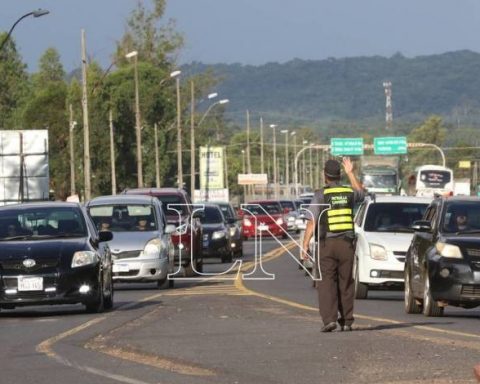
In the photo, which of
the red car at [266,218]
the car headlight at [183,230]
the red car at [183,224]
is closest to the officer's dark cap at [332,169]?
the red car at [183,224]

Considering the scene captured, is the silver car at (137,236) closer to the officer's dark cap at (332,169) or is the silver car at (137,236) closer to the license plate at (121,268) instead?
the license plate at (121,268)

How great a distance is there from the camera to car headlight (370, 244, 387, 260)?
25672 millimetres

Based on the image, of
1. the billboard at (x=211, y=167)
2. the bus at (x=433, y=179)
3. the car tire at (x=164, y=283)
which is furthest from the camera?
the billboard at (x=211, y=167)

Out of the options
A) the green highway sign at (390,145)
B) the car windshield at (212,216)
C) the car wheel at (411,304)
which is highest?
the green highway sign at (390,145)

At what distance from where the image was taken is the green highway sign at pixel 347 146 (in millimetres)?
126500

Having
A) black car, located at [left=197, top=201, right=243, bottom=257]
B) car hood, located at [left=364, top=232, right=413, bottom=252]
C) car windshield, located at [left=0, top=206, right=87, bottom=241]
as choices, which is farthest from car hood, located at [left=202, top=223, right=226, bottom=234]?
car windshield, located at [left=0, top=206, right=87, bottom=241]

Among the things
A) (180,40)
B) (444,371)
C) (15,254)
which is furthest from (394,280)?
(180,40)

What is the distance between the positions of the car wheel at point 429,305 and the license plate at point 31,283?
5.09 m

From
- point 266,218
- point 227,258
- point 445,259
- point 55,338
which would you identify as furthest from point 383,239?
point 266,218

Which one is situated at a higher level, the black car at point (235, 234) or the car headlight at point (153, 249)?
the car headlight at point (153, 249)

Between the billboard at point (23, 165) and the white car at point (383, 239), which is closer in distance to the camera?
the white car at point (383, 239)

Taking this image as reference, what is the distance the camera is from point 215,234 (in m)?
43.6

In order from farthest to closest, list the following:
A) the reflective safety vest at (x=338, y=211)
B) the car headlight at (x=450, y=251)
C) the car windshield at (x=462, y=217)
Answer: the car windshield at (x=462, y=217) < the car headlight at (x=450, y=251) < the reflective safety vest at (x=338, y=211)

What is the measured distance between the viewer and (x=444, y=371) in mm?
12914
